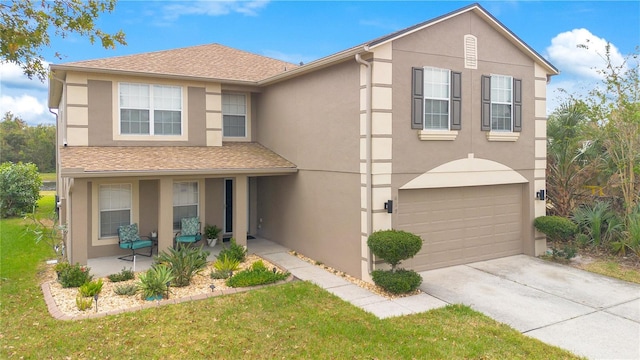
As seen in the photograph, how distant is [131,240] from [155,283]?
145 inches

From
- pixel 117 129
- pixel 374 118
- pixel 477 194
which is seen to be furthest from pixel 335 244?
pixel 117 129

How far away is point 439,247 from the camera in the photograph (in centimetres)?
1027

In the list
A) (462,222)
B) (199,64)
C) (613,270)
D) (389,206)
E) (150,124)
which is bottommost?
(613,270)

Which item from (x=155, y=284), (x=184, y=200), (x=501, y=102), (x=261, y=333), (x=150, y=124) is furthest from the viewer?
(x=184, y=200)

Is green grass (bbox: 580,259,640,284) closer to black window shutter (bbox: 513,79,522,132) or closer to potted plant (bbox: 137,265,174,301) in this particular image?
black window shutter (bbox: 513,79,522,132)

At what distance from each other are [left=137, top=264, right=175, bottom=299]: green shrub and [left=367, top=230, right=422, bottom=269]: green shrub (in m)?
4.08

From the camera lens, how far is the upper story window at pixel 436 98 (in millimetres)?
9648

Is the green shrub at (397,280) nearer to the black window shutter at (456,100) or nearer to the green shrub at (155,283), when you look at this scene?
the black window shutter at (456,100)

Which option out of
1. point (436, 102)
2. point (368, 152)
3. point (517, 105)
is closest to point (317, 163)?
point (368, 152)

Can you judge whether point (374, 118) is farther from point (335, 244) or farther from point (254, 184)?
point (254, 184)

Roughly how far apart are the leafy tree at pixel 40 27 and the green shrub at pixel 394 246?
6.25m

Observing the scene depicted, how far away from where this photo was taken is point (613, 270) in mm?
10070

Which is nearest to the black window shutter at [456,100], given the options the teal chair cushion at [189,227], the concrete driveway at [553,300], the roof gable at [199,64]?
the concrete driveway at [553,300]

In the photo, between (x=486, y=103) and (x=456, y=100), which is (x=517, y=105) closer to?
(x=486, y=103)
